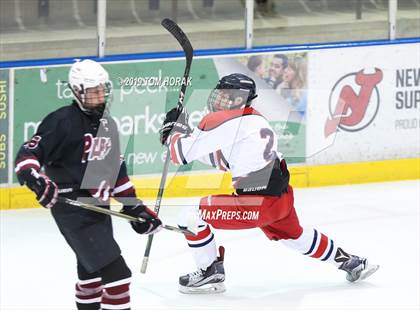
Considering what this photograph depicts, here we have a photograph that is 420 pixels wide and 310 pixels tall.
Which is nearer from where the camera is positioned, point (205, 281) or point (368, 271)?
point (205, 281)

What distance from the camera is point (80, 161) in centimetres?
464

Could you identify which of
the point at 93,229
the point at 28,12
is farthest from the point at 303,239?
the point at 28,12

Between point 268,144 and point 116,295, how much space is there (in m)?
1.27

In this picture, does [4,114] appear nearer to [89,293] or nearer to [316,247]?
[316,247]

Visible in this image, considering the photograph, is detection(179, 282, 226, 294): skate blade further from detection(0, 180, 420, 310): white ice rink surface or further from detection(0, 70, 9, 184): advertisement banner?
detection(0, 70, 9, 184): advertisement banner

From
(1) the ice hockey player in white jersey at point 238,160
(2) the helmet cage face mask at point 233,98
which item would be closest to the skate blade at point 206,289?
(1) the ice hockey player in white jersey at point 238,160

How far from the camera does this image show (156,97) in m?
7.55

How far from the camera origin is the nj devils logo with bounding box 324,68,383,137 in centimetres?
808

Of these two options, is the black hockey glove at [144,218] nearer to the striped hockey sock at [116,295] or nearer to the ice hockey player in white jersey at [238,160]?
the striped hockey sock at [116,295]

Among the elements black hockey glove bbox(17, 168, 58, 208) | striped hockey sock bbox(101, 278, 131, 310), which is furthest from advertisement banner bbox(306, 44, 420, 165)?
black hockey glove bbox(17, 168, 58, 208)

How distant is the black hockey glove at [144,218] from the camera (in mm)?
4766

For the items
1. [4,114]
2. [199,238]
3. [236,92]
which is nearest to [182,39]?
[236,92]

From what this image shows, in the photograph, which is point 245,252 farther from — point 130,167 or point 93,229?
point 93,229

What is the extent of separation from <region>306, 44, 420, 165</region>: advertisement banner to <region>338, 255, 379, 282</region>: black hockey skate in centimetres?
202
